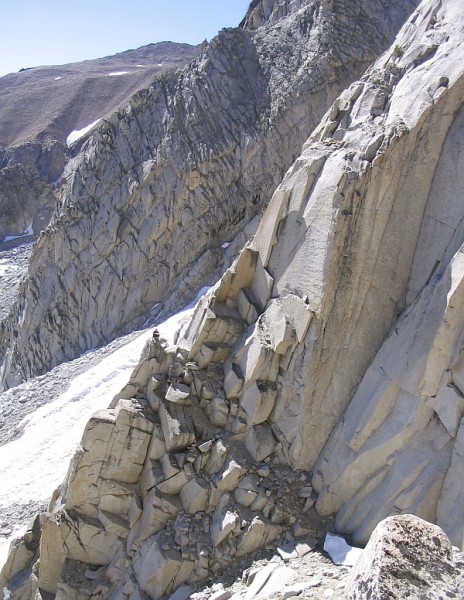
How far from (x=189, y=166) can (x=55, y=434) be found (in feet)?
58.4

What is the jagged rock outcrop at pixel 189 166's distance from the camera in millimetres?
32344

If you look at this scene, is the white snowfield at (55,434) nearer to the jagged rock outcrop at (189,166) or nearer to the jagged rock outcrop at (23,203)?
the jagged rock outcrop at (189,166)

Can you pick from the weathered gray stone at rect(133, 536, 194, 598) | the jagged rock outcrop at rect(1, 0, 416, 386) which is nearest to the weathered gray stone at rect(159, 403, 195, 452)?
the weathered gray stone at rect(133, 536, 194, 598)

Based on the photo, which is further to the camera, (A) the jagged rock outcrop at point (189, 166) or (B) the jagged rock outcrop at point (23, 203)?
(B) the jagged rock outcrop at point (23, 203)

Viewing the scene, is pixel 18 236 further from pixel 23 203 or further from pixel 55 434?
pixel 55 434

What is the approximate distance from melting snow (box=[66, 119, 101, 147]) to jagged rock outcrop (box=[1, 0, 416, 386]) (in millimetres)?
51077

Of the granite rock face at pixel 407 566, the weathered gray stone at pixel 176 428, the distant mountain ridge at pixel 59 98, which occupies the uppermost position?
the distant mountain ridge at pixel 59 98

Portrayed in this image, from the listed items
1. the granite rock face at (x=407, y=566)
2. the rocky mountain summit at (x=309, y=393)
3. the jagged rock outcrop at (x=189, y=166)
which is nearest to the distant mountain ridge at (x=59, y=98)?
the jagged rock outcrop at (x=189, y=166)

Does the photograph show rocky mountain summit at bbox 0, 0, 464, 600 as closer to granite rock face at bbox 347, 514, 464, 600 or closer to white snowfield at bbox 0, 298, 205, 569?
white snowfield at bbox 0, 298, 205, 569

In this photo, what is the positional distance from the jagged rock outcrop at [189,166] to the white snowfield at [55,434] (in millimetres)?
7687

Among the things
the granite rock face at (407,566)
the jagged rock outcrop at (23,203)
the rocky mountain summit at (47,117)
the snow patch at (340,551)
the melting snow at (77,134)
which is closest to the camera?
the granite rock face at (407,566)

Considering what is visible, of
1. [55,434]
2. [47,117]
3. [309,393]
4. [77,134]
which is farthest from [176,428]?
[47,117]

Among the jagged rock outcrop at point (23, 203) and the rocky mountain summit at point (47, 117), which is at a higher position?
the rocky mountain summit at point (47, 117)

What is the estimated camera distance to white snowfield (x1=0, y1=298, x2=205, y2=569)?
17.4m
